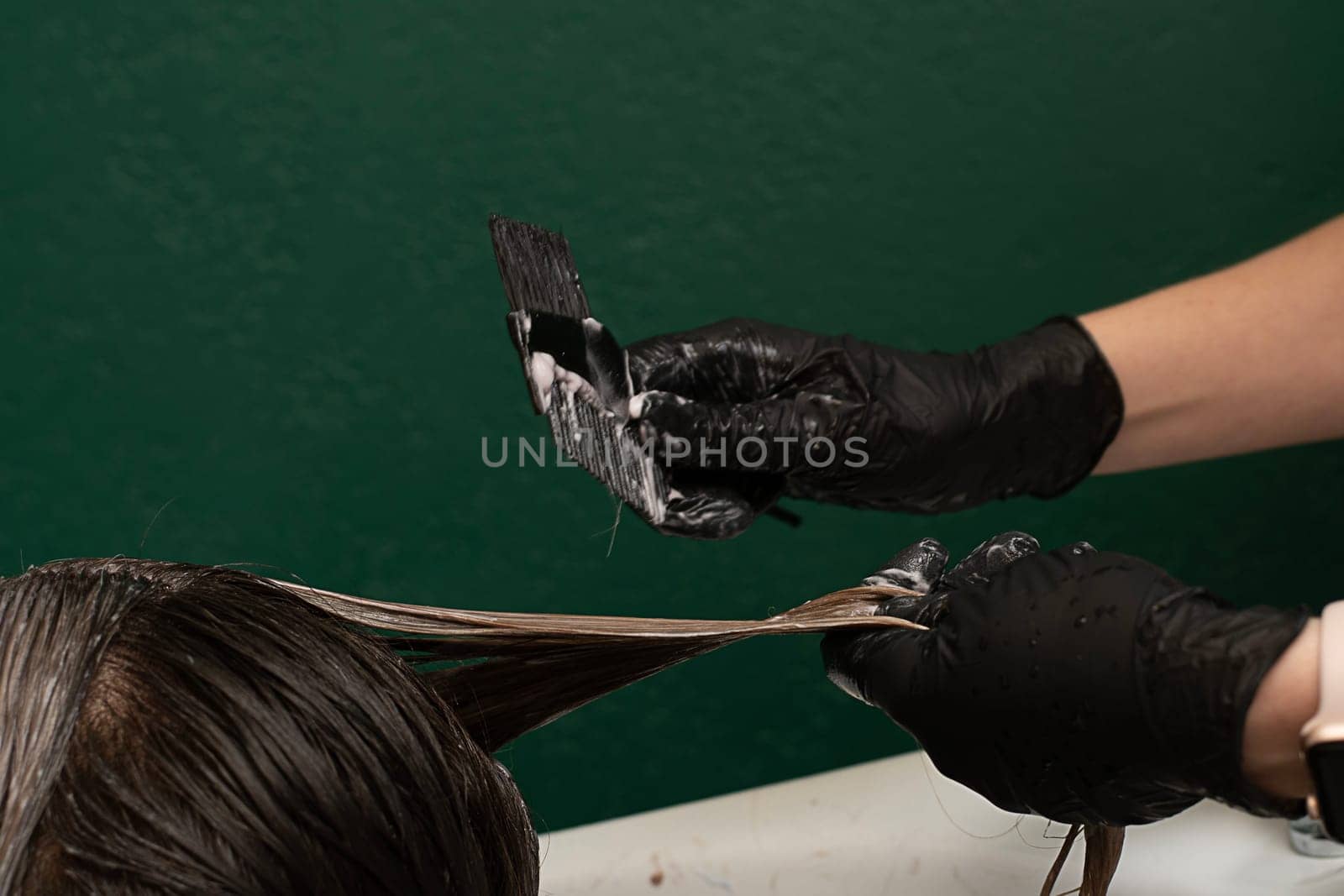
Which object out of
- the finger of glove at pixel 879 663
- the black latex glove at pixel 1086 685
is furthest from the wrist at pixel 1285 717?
the finger of glove at pixel 879 663

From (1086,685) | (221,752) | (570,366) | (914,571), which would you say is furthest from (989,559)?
(221,752)

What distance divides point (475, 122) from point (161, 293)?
40 cm

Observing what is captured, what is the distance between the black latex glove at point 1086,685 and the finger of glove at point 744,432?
0.17 meters

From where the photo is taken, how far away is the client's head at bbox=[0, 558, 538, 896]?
58 cm

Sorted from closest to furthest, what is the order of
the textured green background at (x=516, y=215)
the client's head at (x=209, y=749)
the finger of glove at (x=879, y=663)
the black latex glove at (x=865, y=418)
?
the client's head at (x=209, y=749)
the finger of glove at (x=879, y=663)
the black latex glove at (x=865, y=418)
the textured green background at (x=516, y=215)

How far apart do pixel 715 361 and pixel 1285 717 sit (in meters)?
0.51

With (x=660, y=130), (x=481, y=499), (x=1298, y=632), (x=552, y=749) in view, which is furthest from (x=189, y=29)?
(x=1298, y=632)

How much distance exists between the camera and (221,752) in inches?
23.6

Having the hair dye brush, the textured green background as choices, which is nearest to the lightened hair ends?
the hair dye brush

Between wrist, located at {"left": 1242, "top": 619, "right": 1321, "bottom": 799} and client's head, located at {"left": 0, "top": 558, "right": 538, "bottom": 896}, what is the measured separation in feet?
1.55

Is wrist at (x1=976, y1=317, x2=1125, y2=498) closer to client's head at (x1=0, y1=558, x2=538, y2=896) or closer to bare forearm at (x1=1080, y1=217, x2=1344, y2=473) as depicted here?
bare forearm at (x1=1080, y1=217, x2=1344, y2=473)

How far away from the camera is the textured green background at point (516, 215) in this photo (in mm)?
1195

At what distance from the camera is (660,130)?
1296 millimetres

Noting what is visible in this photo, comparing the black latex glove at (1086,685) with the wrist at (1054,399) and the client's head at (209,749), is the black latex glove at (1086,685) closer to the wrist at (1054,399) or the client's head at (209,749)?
the wrist at (1054,399)
